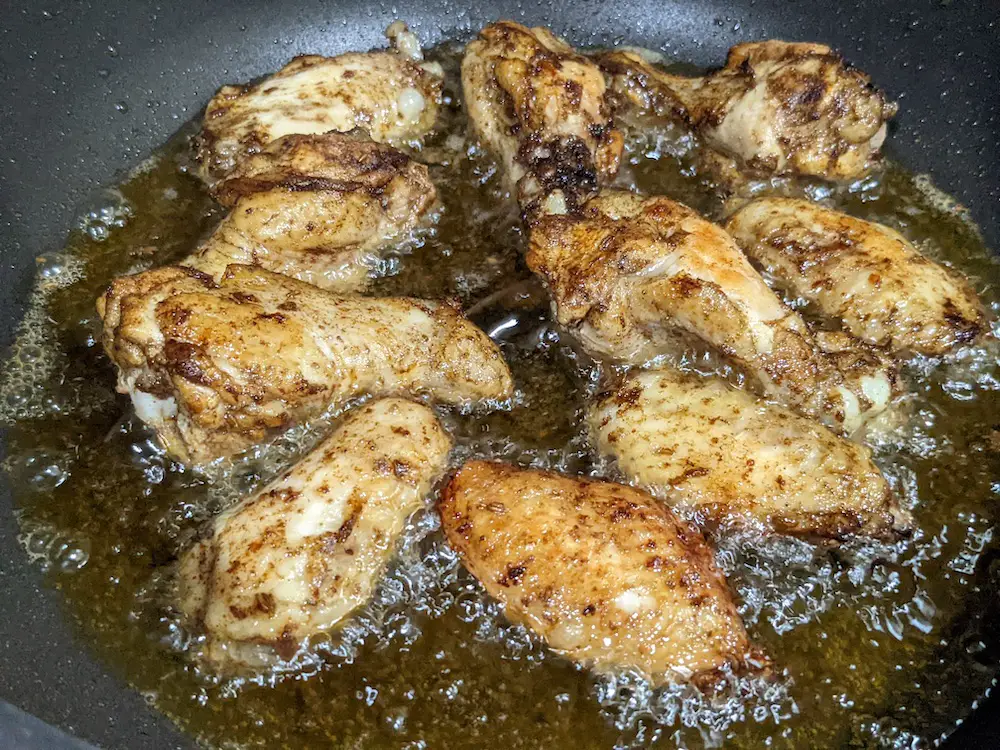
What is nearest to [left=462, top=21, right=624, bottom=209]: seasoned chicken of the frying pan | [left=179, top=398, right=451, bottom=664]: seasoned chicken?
the frying pan

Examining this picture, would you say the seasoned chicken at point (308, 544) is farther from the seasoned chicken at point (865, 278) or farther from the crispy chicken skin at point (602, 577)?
the seasoned chicken at point (865, 278)

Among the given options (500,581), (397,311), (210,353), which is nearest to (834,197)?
(397,311)

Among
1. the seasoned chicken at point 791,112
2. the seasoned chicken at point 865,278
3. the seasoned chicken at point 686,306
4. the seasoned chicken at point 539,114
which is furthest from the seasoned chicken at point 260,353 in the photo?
the seasoned chicken at point 791,112

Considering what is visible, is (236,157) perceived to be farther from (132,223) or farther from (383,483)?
(383,483)

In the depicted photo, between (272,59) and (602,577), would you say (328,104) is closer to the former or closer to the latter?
(272,59)

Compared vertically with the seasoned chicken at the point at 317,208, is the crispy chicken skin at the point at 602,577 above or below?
below

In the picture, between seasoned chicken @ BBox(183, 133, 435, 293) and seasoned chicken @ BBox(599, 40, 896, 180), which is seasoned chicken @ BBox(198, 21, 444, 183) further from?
seasoned chicken @ BBox(599, 40, 896, 180)

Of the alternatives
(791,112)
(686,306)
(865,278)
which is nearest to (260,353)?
(686,306)
